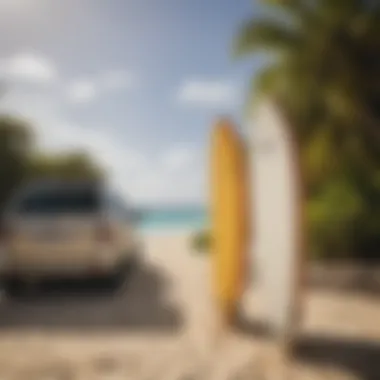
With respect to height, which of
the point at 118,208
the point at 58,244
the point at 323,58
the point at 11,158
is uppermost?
the point at 323,58

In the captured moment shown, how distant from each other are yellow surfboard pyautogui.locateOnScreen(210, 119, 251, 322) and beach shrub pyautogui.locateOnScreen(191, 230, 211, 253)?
6.08 metres

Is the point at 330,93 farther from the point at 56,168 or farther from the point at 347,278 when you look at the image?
the point at 56,168

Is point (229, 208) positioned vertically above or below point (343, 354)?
above

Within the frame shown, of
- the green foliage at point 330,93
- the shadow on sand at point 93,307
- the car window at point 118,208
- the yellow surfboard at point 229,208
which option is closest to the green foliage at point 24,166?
the car window at point 118,208

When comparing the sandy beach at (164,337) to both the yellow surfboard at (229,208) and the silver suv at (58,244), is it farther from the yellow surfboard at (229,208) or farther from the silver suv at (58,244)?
the yellow surfboard at (229,208)

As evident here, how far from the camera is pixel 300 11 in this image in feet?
30.3

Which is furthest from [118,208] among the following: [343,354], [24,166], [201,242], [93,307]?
[201,242]

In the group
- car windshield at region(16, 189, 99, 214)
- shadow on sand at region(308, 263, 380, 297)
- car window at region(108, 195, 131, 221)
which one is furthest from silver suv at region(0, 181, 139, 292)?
shadow on sand at region(308, 263, 380, 297)

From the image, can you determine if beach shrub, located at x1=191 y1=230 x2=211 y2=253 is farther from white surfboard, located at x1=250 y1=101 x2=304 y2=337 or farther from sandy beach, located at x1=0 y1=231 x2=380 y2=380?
white surfboard, located at x1=250 y1=101 x2=304 y2=337

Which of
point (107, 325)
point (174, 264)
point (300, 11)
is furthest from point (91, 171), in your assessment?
point (300, 11)

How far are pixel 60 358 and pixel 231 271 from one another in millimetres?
1636

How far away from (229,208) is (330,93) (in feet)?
16.2

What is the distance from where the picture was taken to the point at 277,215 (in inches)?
173

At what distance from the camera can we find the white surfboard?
4184 mm
